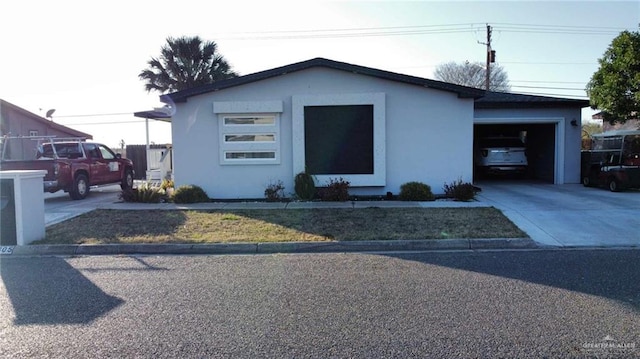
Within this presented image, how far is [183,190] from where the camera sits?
13.1 m

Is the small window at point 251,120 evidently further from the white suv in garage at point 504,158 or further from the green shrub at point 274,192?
the white suv in garage at point 504,158

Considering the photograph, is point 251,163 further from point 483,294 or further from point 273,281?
point 483,294

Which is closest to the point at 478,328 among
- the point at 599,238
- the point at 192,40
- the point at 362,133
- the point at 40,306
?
the point at 40,306

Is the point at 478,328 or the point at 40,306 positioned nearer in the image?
the point at 478,328

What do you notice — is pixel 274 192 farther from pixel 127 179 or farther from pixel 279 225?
pixel 127 179

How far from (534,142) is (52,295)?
18525 mm

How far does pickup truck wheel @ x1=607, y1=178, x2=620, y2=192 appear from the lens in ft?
47.1

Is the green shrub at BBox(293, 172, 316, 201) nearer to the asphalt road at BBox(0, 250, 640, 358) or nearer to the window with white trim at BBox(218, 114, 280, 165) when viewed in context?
the window with white trim at BBox(218, 114, 280, 165)

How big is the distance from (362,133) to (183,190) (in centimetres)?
519

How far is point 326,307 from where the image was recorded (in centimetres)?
503

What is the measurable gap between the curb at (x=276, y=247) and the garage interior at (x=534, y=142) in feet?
35.8

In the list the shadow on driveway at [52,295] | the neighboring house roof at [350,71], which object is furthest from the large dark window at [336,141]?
the shadow on driveway at [52,295]

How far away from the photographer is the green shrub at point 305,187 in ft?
42.9

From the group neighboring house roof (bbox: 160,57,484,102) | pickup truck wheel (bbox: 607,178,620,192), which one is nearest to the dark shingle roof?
neighboring house roof (bbox: 160,57,484,102)
